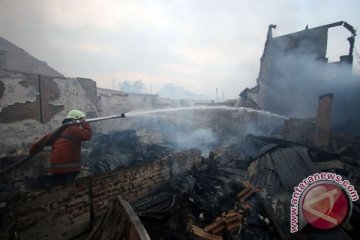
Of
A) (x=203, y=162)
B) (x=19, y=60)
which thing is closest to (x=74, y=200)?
(x=203, y=162)

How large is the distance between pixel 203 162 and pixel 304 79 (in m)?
10.2

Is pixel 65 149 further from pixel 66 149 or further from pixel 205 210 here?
pixel 205 210

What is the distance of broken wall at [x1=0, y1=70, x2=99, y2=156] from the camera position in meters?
9.66

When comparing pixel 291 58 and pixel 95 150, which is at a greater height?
pixel 291 58

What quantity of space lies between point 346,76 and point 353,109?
1859 mm

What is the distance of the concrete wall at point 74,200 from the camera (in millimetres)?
3459

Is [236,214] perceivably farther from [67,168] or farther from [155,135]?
[155,135]

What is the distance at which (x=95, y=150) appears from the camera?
9.13 meters

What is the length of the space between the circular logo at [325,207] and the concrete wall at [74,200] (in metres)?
3.09

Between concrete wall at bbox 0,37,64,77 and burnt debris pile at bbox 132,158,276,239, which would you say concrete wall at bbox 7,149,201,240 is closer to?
burnt debris pile at bbox 132,158,276,239

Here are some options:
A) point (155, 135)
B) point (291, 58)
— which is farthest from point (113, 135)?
point (291, 58)

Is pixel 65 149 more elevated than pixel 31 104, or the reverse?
pixel 31 104

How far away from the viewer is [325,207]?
4160 millimetres

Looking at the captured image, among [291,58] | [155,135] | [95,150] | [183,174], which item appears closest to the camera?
[183,174]
